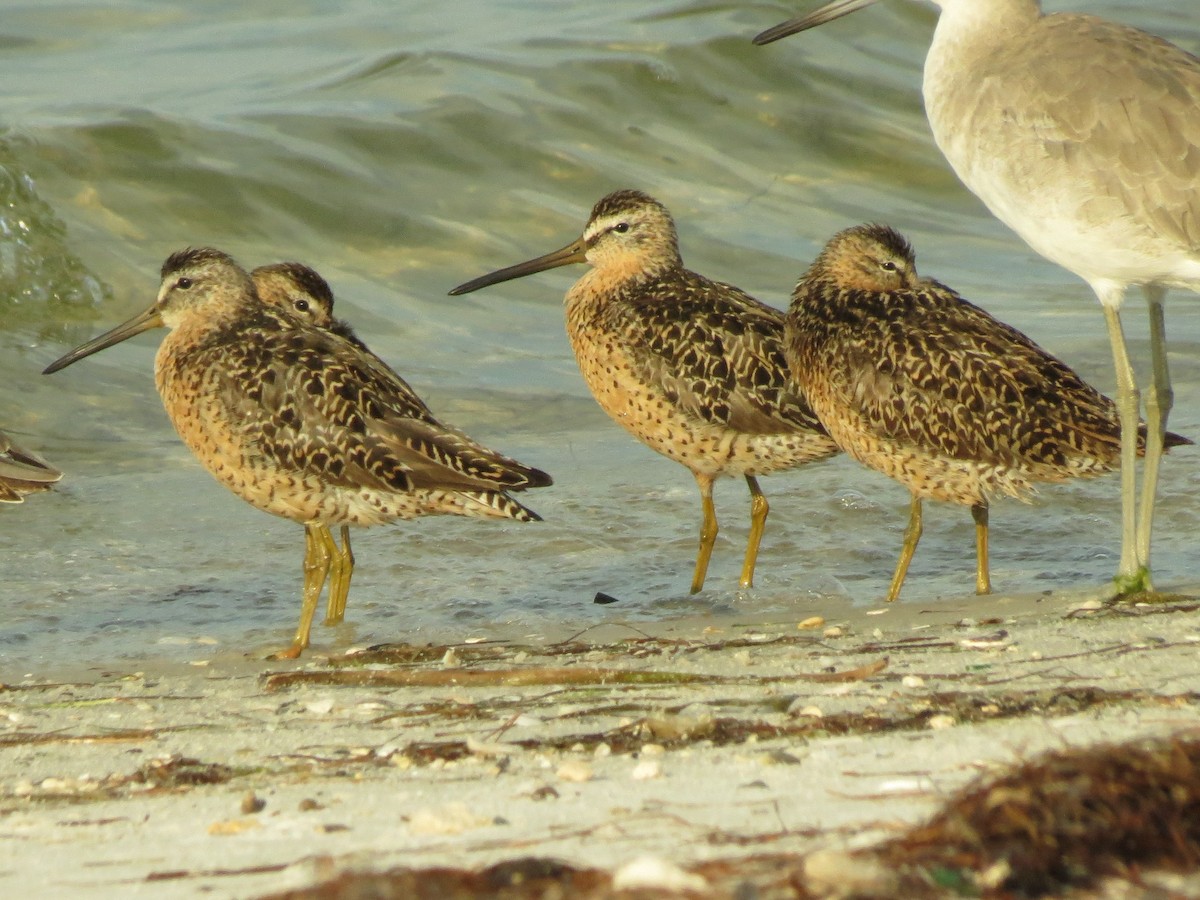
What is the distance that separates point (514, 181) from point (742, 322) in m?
6.57

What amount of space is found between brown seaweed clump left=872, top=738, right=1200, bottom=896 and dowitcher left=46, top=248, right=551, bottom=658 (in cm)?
396

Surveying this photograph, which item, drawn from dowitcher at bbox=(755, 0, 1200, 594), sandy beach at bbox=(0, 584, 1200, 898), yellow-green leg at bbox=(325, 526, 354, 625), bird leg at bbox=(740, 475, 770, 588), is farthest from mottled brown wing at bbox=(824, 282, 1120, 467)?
yellow-green leg at bbox=(325, 526, 354, 625)

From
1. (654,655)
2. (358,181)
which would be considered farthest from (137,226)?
(654,655)

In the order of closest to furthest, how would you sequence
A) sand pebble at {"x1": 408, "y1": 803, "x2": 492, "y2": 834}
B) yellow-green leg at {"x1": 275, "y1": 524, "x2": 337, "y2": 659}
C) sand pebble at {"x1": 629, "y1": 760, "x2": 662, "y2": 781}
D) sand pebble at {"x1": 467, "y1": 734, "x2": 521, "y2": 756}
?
sand pebble at {"x1": 408, "y1": 803, "x2": 492, "y2": 834}, sand pebble at {"x1": 629, "y1": 760, "x2": 662, "y2": 781}, sand pebble at {"x1": 467, "y1": 734, "x2": 521, "y2": 756}, yellow-green leg at {"x1": 275, "y1": 524, "x2": 337, "y2": 659}

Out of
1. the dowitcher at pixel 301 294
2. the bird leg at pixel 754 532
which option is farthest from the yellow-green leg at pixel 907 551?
the dowitcher at pixel 301 294

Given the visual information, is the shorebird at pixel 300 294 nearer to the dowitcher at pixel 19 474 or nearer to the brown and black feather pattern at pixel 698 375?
the brown and black feather pattern at pixel 698 375

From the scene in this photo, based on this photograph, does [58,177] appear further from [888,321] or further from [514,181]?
[888,321]

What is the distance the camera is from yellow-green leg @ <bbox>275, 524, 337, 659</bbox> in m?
6.70

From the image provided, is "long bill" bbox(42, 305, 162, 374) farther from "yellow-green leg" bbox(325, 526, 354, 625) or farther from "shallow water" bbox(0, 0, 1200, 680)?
"yellow-green leg" bbox(325, 526, 354, 625)

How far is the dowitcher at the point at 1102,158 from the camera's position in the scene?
5.98 m

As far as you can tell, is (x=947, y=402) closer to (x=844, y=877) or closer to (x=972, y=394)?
(x=972, y=394)

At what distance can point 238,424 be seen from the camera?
22.6 ft

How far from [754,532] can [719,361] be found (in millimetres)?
762

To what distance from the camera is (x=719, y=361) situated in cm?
759
